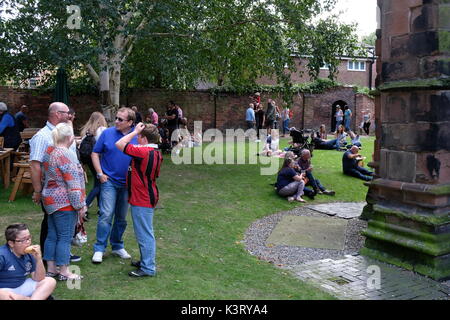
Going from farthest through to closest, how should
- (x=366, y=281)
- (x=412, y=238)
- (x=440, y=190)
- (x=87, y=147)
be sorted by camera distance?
(x=87, y=147) < (x=412, y=238) < (x=440, y=190) < (x=366, y=281)

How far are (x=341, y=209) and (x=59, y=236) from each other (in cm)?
650

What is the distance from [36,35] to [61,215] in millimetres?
6699

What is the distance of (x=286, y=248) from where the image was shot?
6840 millimetres

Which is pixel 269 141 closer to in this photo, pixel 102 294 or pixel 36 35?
pixel 36 35

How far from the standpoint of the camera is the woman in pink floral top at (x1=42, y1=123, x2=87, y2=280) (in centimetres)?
461

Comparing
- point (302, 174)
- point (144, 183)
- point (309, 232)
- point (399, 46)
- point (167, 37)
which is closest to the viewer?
point (144, 183)

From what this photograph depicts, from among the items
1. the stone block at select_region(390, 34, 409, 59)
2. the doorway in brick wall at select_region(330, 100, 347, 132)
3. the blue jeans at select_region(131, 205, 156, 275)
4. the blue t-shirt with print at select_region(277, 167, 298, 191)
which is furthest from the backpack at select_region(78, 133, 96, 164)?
the doorway in brick wall at select_region(330, 100, 347, 132)

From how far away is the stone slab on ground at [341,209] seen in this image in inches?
359

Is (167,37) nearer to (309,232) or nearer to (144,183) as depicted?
(309,232)

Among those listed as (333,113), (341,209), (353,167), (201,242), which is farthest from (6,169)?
(333,113)

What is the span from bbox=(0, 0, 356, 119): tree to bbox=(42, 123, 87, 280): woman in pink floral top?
5106 millimetres

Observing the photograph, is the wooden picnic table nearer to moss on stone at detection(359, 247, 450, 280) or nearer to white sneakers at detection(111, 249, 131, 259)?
white sneakers at detection(111, 249, 131, 259)

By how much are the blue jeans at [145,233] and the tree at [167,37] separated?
539cm
